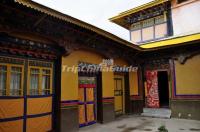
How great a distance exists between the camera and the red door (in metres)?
10.8

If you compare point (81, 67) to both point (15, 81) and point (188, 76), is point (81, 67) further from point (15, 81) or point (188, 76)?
point (188, 76)

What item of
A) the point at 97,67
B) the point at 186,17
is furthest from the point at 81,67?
the point at 186,17

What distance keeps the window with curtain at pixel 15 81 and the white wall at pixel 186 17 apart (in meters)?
9.84

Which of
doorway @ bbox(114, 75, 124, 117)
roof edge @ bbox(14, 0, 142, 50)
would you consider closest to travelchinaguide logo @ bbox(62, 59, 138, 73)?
doorway @ bbox(114, 75, 124, 117)

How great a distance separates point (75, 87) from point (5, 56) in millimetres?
2740

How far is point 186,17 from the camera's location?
11664 millimetres

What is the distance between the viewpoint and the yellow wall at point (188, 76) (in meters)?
9.19

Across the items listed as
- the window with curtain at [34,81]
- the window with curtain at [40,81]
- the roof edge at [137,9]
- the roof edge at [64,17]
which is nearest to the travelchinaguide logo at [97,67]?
the window with curtain at [40,81]

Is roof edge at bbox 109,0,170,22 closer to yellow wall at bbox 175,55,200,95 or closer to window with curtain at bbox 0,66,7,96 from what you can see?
yellow wall at bbox 175,55,200,95

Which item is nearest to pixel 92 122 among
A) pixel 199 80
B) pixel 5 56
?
pixel 5 56

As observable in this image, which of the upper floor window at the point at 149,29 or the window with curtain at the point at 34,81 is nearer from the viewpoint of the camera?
the window with curtain at the point at 34,81

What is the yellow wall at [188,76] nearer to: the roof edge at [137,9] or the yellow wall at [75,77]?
the yellow wall at [75,77]

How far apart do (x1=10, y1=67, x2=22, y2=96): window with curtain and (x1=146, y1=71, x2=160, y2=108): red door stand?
7.69 metres

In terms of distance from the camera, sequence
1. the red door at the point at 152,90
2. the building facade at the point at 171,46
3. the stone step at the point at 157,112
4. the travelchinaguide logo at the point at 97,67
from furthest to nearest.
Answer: the red door at the point at 152,90 < the stone step at the point at 157,112 < the building facade at the point at 171,46 < the travelchinaguide logo at the point at 97,67
